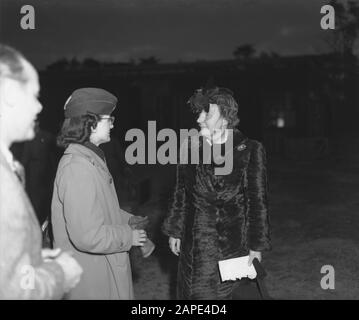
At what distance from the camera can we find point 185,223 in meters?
2.77

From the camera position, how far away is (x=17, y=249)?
1318 mm

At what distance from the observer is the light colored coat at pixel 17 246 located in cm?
131

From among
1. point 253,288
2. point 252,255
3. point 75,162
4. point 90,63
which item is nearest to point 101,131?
point 75,162

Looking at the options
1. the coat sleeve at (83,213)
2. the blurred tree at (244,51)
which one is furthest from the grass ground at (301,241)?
the blurred tree at (244,51)

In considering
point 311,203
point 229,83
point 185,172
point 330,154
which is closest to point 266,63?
point 229,83

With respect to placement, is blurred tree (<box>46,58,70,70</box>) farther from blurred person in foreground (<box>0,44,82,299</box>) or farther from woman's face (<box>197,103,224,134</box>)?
blurred person in foreground (<box>0,44,82,299</box>)

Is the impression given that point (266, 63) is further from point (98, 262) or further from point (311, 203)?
point (98, 262)

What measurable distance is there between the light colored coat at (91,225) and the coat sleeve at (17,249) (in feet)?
1.82

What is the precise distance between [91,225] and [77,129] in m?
0.44

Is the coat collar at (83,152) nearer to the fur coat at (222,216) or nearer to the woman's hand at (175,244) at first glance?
the fur coat at (222,216)

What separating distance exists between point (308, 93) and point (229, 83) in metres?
3.48

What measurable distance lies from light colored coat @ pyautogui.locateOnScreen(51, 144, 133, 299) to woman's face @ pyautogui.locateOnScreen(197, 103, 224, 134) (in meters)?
0.70

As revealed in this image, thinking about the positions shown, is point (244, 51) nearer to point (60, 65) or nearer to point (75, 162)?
point (60, 65)

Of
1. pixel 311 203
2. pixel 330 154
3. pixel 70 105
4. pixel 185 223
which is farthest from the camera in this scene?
pixel 330 154
